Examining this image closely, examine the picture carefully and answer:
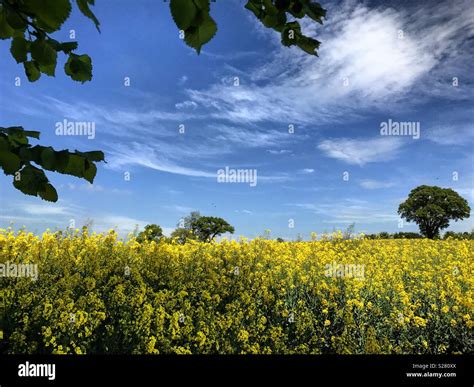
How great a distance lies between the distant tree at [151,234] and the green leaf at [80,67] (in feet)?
19.9

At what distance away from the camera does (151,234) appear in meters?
8.94

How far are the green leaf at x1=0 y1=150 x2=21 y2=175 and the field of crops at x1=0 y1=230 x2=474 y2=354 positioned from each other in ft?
10.3

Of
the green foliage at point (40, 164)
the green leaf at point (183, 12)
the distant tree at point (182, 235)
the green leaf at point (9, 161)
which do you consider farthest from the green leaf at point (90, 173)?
the distant tree at point (182, 235)

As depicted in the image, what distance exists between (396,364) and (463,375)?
79 centimetres

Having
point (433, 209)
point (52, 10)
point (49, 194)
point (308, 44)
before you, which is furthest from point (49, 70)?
point (433, 209)

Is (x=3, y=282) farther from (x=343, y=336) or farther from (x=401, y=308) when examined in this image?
(x=401, y=308)

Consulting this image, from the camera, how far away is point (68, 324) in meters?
4.93

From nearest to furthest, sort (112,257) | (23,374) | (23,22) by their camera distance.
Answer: (23,22) → (23,374) → (112,257)

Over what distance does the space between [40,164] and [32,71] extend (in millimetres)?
758

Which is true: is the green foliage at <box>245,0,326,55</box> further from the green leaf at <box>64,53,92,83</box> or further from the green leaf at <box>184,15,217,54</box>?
the green leaf at <box>64,53,92,83</box>

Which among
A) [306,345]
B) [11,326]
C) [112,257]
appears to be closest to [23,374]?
[11,326]

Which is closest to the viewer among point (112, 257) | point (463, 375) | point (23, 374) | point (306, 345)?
point (23, 374)

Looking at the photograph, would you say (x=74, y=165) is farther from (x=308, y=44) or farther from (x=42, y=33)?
(x=308, y=44)

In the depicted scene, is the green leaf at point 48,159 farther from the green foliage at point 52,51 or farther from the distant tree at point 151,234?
the distant tree at point 151,234
